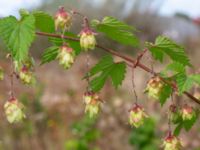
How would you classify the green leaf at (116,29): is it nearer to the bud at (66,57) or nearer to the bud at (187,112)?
the bud at (66,57)

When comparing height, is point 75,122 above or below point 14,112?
below

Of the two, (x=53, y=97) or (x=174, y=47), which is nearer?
(x=174, y=47)

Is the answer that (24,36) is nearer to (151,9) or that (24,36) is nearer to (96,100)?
(96,100)

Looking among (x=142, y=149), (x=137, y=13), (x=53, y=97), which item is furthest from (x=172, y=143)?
(x=137, y=13)

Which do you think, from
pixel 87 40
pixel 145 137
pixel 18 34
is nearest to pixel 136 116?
pixel 87 40

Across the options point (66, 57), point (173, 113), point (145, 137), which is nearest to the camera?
point (66, 57)

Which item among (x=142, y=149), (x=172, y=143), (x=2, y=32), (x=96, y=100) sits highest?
(x=2, y=32)

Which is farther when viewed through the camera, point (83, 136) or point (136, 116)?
point (83, 136)

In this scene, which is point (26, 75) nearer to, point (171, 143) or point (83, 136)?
point (171, 143)
